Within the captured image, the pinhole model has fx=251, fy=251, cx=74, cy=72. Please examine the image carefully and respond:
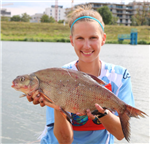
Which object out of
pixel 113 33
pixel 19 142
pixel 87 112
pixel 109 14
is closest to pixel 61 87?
pixel 87 112

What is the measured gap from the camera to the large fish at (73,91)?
7.45 feet

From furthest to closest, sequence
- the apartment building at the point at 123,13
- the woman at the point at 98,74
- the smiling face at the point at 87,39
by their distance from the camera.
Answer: the apartment building at the point at 123,13 → the smiling face at the point at 87,39 → the woman at the point at 98,74

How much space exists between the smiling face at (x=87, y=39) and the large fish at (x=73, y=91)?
666 millimetres

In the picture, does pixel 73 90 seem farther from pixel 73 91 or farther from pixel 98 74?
pixel 98 74

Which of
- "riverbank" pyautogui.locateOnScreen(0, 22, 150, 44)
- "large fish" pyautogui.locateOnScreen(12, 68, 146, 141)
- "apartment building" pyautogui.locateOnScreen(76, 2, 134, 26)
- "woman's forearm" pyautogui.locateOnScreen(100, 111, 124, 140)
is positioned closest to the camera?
"large fish" pyautogui.locateOnScreen(12, 68, 146, 141)

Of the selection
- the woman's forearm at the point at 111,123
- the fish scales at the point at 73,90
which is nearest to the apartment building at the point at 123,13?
the woman's forearm at the point at 111,123

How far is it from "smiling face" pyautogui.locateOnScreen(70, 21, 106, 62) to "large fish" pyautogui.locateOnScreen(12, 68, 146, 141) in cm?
67

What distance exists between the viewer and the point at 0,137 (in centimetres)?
532

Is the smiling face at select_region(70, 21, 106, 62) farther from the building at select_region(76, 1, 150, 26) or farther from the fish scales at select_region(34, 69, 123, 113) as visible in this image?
the building at select_region(76, 1, 150, 26)

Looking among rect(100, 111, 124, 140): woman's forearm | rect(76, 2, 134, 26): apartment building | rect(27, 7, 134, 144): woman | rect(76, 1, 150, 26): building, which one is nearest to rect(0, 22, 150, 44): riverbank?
rect(27, 7, 134, 144): woman

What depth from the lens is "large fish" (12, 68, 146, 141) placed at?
→ 2271 millimetres

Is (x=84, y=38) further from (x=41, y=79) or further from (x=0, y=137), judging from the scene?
(x=0, y=137)

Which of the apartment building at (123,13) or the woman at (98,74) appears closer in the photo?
the woman at (98,74)

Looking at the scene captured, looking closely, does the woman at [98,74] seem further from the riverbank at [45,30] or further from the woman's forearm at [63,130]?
the riverbank at [45,30]
